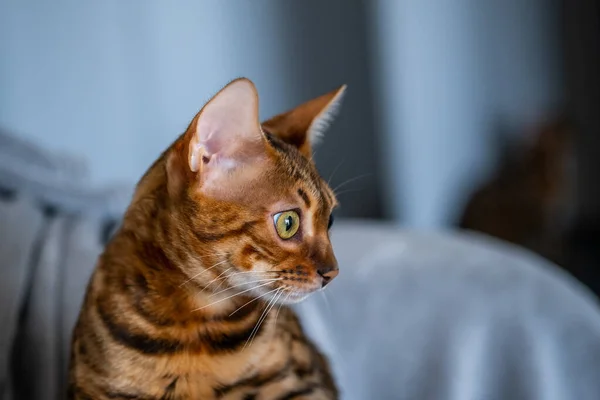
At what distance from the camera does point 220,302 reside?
77 cm

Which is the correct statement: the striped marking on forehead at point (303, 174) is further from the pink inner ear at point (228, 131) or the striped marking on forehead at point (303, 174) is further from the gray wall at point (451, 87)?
the gray wall at point (451, 87)

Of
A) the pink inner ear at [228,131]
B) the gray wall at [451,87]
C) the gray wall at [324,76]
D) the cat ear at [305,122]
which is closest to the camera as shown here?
the pink inner ear at [228,131]

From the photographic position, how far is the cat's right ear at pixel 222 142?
2.17 feet

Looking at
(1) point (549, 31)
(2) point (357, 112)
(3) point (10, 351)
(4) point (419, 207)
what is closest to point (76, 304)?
(3) point (10, 351)

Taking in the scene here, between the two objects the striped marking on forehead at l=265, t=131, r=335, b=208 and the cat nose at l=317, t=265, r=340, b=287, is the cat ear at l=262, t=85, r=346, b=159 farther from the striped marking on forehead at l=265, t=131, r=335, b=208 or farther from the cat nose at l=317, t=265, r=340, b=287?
the cat nose at l=317, t=265, r=340, b=287

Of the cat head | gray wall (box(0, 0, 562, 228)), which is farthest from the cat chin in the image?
gray wall (box(0, 0, 562, 228))

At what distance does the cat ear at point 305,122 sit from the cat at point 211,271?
0.01 metres

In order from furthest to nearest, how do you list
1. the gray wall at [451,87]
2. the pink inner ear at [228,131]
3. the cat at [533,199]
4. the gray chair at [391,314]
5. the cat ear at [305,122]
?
1. the gray wall at [451,87]
2. the cat at [533,199]
3. the gray chair at [391,314]
4. the cat ear at [305,122]
5. the pink inner ear at [228,131]

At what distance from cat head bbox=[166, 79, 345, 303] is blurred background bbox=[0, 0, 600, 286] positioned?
0.99 metres

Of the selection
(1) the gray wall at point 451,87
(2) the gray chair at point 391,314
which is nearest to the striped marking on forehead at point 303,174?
(2) the gray chair at point 391,314

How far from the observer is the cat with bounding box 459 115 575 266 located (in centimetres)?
270

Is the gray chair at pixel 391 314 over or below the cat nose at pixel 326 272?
below

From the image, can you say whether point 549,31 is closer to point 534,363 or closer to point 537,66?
point 537,66

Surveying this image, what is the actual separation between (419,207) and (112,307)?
8.47ft
